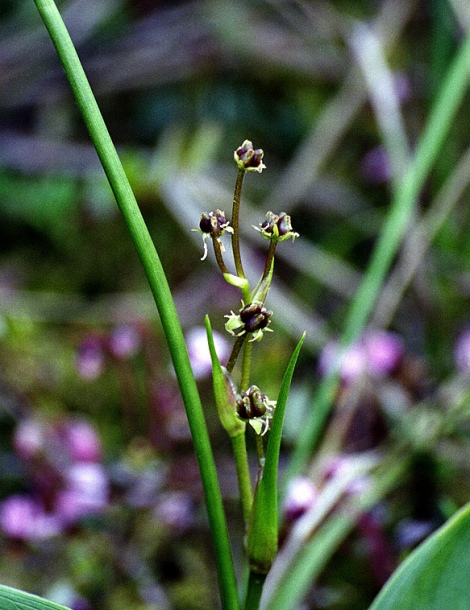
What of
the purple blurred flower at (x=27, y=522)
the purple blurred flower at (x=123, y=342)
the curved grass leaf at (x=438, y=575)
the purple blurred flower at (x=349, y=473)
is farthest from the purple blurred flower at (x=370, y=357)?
the curved grass leaf at (x=438, y=575)

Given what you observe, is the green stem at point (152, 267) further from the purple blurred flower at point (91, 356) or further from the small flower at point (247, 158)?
the purple blurred flower at point (91, 356)

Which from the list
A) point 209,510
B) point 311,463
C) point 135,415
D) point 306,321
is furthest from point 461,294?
point 209,510

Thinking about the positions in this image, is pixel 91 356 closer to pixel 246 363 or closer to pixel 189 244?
pixel 189 244

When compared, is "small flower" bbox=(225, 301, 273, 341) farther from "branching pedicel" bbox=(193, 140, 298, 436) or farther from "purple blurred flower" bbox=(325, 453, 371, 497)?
"purple blurred flower" bbox=(325, 453, 371, 497)

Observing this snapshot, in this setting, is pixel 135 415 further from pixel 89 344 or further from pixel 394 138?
pixel 394 138

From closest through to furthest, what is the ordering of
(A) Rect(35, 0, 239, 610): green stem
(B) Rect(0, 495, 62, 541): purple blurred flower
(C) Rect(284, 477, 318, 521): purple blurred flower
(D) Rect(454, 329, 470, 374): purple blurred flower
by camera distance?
(A) Rect(35, 0, 239, 610): green stem → (C) Rect(284, 477, 318, 521): purple blurred flower → (B) Rect(0, 495, 62, 541): purple blurred flower → (D) Rect(454, 329, 470, 374): purple blurred flower

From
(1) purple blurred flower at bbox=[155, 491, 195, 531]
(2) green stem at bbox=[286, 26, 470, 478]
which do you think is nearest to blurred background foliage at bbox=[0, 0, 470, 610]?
(1) purple blurred flower at bbox=[155, 491, 195, 531]

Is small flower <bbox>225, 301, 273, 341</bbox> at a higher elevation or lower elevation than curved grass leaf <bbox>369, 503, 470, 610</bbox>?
higher
